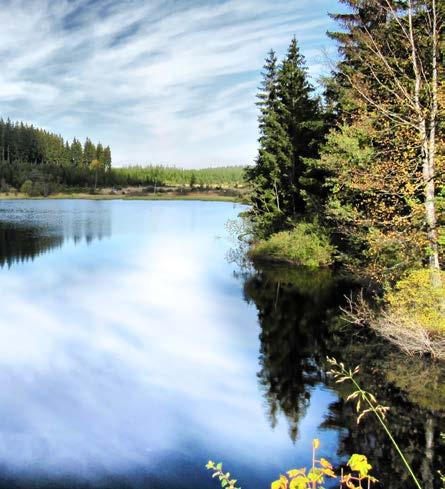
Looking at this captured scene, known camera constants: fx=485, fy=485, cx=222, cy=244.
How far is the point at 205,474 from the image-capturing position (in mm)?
8945

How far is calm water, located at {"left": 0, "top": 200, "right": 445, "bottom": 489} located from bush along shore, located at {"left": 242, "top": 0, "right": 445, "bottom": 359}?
1.99 m

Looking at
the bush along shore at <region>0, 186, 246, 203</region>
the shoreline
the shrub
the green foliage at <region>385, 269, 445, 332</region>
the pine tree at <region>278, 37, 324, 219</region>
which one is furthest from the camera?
the bush along shore at <region>0, 186, 246, 203</region>

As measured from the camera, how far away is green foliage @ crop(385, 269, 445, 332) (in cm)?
1368

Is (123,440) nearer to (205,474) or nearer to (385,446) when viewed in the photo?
(205,474)

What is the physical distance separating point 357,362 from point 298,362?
1.73m

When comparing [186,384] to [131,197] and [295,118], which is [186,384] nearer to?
[295,118]

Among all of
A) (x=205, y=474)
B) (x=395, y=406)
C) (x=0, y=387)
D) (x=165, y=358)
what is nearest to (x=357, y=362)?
(x=395, y=406)

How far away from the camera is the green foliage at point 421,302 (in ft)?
44.9

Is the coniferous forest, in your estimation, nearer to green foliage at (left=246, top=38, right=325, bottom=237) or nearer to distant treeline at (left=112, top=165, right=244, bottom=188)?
green foliage at (left=246, top=38, right=325, bottom=237)

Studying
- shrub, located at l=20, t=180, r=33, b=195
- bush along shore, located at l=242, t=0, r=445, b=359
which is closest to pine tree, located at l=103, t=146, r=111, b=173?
shrub, located at l=20, t=180, r=33, b=195

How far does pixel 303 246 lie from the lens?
1198 inches

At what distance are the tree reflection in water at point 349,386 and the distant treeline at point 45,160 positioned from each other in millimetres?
108195

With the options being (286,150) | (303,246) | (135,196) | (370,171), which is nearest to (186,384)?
(370,171)

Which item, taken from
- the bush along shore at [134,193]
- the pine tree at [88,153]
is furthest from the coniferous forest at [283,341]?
the pine tree at [88,153]
